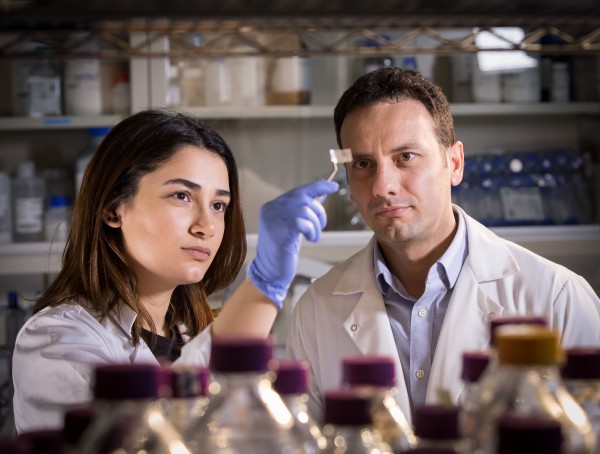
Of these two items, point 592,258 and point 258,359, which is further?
point 592,258

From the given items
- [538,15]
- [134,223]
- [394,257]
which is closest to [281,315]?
[394,257]

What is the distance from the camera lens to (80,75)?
2852 millimetres

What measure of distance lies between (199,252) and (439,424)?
0.91 meters

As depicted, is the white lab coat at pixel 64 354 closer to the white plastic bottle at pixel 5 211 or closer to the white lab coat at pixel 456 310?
the white lab coat at pixel 456 310

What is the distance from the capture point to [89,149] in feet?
9.44

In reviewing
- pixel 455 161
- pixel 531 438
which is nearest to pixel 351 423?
pixel 531 438

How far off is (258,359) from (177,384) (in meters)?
0.12

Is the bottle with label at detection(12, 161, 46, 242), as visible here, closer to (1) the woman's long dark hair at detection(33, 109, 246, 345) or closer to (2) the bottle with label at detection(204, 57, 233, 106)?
(2) the bottle with label at detection(204, 57, 233, 106)

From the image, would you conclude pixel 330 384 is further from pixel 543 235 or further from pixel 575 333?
pixel 543 235

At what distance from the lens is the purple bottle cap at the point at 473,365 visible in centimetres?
77

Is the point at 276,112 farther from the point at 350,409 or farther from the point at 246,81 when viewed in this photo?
the point at 350,409

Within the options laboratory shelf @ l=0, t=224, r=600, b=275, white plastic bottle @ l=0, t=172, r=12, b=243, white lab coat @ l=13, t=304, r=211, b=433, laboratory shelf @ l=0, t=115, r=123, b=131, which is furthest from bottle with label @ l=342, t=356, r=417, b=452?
white plastic bottle @ l=0, t=172, r=12, b=243

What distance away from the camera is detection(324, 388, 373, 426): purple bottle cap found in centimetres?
65

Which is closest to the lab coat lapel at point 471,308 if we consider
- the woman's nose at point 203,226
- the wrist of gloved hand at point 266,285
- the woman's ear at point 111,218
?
the wrist of gloved hand at point 266,285
